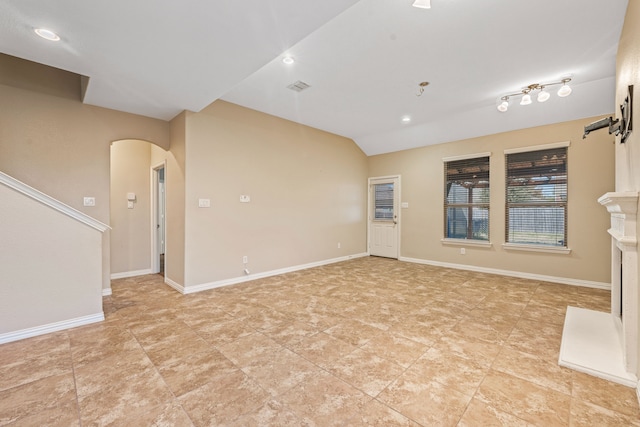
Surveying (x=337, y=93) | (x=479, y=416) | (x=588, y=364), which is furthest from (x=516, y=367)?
(x=337, y=93)

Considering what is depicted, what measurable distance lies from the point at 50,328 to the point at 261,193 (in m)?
A: 2.99

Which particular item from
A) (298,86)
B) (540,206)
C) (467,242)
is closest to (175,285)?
(298,86)

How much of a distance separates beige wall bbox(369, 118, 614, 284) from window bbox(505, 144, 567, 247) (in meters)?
0.12

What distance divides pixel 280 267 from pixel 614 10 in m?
4.98

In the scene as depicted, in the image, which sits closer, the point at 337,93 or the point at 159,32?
the point at 159,32

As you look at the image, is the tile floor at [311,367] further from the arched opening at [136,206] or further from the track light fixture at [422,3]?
the track light fixture at [422,3]

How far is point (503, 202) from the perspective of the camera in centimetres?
501

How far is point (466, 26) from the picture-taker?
2.46 meters

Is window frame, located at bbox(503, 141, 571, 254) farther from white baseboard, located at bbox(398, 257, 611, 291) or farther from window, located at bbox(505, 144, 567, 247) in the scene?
white baseboard, located at bbox(398, 257, 611, 291)

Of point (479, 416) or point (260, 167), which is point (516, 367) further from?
point (260, 167)

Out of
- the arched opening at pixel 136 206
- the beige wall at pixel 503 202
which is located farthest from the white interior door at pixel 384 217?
the arched opening at pixel 136 206

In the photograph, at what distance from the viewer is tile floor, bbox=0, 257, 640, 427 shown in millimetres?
1589

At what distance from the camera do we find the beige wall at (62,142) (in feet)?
10.6

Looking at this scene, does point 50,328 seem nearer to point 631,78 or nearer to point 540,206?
point 631,78
